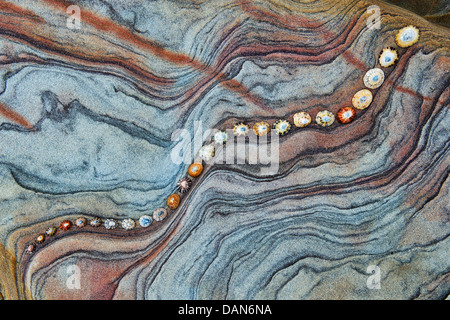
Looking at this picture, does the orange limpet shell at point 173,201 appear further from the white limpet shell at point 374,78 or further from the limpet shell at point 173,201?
the white limpet shell at point 374,78

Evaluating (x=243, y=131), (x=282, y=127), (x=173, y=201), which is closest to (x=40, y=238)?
(x=173, y=201)

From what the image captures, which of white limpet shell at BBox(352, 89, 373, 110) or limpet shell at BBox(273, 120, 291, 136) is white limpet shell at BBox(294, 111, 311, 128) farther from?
white limpet shell at BBox(352, 89, 373, 110)

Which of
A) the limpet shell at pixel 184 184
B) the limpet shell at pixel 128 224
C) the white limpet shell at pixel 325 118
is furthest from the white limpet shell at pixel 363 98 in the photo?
the limpet shell at pixel 128 224

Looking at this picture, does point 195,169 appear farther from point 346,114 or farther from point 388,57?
point 388,57

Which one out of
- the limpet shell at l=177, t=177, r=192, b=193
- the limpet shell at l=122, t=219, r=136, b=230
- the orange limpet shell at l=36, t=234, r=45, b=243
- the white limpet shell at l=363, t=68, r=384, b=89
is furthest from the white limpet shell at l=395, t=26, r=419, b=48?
the orange limpet shell at l=36, t=234, r=45, b=243
